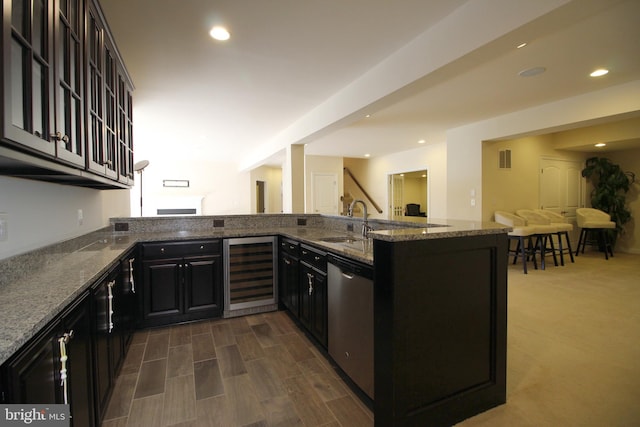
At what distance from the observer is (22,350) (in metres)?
0.85

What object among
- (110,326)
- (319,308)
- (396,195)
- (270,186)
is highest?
(270,186)

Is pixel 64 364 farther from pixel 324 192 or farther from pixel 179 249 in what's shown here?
pixel 324 192

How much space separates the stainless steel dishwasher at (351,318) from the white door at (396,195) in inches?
266

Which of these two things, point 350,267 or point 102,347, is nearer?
point 102,347

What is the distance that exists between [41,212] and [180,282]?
136 centimetres

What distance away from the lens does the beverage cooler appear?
3.16 metres

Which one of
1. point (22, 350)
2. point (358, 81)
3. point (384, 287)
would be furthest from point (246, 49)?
point (22, 350)

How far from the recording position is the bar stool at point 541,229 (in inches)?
202

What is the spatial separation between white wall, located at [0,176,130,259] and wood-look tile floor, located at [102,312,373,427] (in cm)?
106

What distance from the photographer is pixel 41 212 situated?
6.04ft

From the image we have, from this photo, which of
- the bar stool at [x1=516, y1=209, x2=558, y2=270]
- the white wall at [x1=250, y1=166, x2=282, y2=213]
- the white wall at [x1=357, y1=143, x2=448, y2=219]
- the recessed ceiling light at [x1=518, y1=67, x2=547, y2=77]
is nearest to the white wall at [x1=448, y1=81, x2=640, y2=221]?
the white wall at [x1=357, y1=143, x2=448, y2=219]

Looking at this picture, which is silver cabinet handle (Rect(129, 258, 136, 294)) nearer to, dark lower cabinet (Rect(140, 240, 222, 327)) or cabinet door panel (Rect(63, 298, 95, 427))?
dark lower cabinet (Rect(140, 240, 222, 327))

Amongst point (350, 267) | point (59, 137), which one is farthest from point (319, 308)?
point (59, 137)

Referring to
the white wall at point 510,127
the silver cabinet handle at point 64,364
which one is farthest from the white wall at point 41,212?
the white wall at point 510,127
